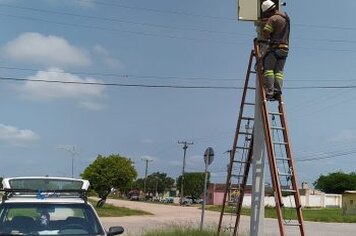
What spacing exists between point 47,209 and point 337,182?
143 m

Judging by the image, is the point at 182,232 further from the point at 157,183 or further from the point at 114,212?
the point at 157,183

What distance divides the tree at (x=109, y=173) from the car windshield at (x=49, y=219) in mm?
36035

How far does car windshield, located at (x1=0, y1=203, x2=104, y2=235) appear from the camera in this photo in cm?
805

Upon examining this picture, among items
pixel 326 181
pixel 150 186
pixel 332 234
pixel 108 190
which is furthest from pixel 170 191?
pixel 332 234

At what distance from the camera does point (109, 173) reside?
44281mm

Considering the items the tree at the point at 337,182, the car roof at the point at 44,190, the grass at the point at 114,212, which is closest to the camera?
the car roof at the point at 44,190

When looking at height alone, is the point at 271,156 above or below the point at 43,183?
above

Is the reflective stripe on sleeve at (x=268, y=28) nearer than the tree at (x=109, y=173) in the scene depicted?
Yes

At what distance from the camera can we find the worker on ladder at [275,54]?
433 inches

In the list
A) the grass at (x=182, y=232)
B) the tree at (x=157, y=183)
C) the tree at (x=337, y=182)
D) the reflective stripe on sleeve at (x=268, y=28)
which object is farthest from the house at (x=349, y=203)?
the tree at (x=157, y=183)

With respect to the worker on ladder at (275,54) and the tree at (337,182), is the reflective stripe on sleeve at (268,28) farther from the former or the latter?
the tree at (337,182)

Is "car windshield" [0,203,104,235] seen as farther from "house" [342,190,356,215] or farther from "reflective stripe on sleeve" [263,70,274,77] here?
"house" [342,190,356,215]

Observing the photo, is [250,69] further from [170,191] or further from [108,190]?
[170,191]

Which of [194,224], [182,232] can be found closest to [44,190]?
[182,232]
